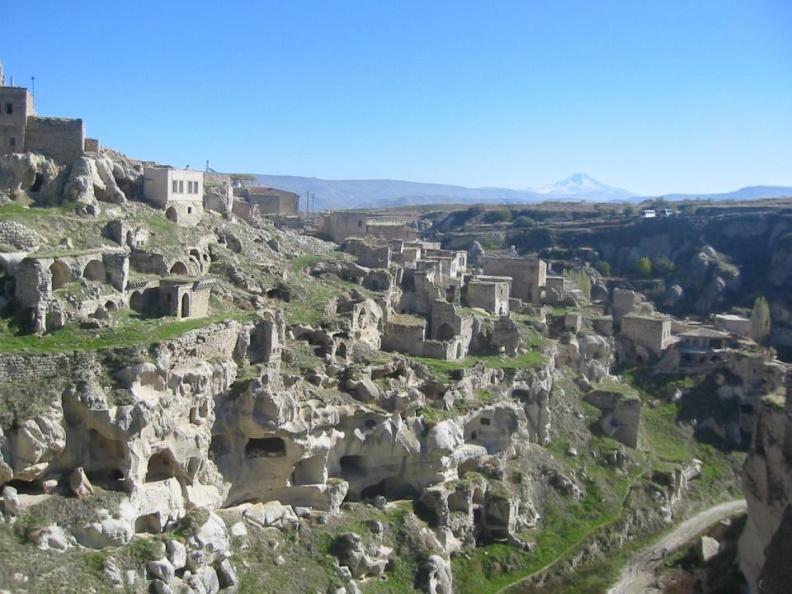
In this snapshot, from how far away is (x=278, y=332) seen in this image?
103 feet

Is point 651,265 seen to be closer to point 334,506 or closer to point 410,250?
point 410,250

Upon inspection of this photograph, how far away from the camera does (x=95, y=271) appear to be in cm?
2947

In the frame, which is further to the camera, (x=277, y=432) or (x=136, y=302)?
(x=136, y=302)

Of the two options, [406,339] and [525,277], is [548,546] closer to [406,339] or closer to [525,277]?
[406,339]

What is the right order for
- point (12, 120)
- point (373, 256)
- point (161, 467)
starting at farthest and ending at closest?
point (373, 256) → point (12, 120) → point (161, 467)

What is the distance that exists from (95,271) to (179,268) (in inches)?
180

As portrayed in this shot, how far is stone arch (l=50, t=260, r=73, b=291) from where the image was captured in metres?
28.1

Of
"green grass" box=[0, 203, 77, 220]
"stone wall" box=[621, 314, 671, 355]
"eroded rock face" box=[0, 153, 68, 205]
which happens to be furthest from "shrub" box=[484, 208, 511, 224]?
"green grass" box=[0, 203, 77, 220]

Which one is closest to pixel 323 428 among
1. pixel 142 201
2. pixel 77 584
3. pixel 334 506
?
pixel 334 506

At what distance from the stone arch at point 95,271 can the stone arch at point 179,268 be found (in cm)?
413

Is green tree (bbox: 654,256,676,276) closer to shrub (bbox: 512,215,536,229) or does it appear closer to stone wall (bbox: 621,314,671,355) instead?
shrub (bbox: 512,215,536,229)

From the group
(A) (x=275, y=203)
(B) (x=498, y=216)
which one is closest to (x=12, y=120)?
(A) (x=275, y=203)

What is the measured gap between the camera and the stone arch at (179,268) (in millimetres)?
33469

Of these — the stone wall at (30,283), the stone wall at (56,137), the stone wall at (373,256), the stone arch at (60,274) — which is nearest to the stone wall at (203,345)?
the stone wall at (30,283)
